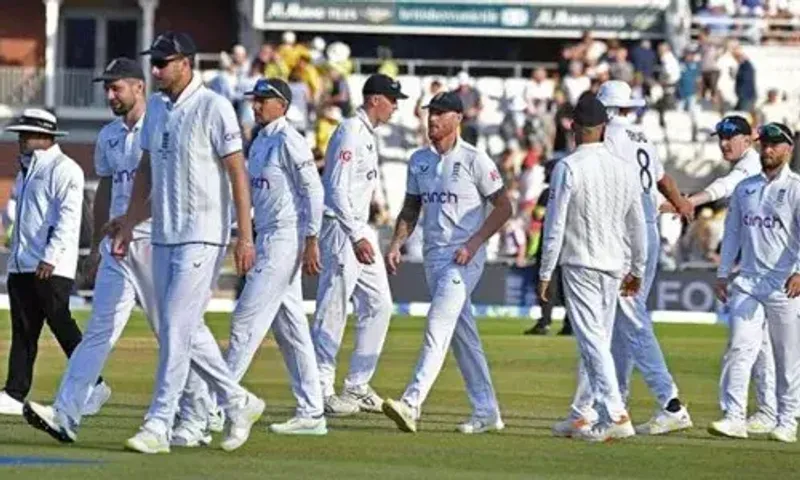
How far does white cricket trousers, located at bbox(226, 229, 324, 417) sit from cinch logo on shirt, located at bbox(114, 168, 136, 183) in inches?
36.3

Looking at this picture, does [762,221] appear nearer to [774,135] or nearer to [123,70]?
[774,135]

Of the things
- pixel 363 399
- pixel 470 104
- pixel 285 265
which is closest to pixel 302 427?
pixel 285 265

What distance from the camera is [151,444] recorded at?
14.5 m

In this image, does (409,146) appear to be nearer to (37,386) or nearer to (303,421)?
(37,386)

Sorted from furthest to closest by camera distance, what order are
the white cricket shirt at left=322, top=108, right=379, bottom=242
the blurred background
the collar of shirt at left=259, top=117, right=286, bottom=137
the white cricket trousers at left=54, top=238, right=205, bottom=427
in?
the blurred background, the white cricket shirt at left=322, top=108, right=379, bottom=242, the collar of shirt at left=259, top=117, right=286, bottom=137, the white cricket trousers at left=54, top=238, right=205, bottom=427

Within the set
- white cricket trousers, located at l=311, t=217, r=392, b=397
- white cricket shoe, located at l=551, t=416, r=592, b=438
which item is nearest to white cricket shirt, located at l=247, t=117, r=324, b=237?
white cricket trousers, located at l=311, t=217, r=392, b=397

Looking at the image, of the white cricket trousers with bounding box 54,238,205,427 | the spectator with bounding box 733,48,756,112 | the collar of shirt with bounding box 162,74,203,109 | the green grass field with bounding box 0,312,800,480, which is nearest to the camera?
the green grass field with bounding box 0,312,800,480

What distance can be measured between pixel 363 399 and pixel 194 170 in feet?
14.6

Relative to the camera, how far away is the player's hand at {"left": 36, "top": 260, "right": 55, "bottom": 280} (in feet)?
56.9

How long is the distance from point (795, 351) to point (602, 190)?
1.83 meters

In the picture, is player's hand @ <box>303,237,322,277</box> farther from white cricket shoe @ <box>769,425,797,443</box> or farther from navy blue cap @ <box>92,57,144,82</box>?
white cricket shoe @ <box>769,425,797,443</box>

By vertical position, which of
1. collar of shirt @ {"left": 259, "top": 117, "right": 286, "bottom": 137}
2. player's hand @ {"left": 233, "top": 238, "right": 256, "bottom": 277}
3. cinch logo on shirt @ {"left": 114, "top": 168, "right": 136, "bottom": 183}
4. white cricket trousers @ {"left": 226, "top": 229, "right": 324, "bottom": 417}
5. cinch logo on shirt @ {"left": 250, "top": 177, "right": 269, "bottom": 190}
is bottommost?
white cricket trousers @ {"left": 226, "top": 229, "right": 324, "bottom": 417}

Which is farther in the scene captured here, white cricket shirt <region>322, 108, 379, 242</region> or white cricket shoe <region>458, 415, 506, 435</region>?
white cricket shirt <region>322, 108, 379, 242</region>

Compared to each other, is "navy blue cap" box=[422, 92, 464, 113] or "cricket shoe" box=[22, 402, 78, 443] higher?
"navy blue cap" box=[422, 92, 464, 113]
